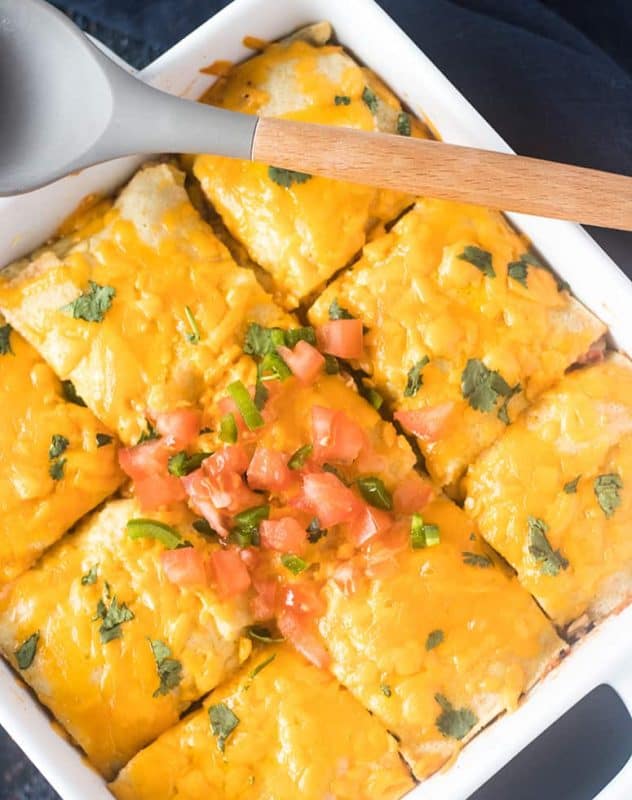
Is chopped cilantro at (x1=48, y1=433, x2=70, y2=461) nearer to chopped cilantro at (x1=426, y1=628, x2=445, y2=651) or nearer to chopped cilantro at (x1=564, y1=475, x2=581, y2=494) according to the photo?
chopped cilantro at (x1=426, y1=628, x2=445, y2=651)

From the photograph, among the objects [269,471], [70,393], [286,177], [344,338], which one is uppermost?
[286,177]

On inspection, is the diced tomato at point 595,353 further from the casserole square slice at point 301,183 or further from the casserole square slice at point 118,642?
the casserole square slice at point 118,642

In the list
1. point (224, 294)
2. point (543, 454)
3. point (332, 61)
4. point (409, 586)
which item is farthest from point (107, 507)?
point (332, 61)

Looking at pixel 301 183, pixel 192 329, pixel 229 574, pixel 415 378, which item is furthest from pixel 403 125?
pixel 229 574

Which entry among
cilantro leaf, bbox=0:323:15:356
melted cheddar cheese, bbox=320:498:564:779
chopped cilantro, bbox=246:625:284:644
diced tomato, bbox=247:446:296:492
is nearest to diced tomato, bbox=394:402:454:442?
melted cheddar cheese, bbox=320:498:564:779

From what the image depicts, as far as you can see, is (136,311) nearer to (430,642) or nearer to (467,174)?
(467,174)

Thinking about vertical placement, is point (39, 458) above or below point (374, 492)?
above

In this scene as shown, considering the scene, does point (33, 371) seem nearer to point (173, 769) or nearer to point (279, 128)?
point (279, 128)
